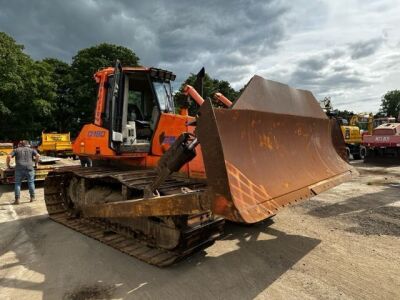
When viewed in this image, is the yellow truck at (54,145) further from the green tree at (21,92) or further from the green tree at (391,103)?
the green tree at (391,103)

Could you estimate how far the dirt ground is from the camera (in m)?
3.53

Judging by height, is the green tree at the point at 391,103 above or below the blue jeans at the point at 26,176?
above

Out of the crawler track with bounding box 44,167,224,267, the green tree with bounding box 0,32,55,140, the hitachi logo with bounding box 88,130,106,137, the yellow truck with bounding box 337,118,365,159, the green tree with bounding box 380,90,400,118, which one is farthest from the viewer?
the green tree with bounding box 380,90,400,118

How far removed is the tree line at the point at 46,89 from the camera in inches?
1048

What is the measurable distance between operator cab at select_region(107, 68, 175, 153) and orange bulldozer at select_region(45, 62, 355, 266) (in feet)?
0.05

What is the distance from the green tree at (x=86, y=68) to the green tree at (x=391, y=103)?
63.7 m

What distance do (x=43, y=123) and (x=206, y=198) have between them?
34.8 metres

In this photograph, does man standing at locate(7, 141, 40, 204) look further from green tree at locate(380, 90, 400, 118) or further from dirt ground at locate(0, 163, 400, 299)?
green tree at locate(380, 90, 400, 118)

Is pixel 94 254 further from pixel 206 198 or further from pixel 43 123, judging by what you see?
pixel 43 123

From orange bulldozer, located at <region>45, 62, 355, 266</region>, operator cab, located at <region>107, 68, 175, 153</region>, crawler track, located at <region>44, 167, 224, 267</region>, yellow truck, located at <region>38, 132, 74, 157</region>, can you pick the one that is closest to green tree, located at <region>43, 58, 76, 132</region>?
yellow truck, located at <region>38, 132, 74, 157</region>

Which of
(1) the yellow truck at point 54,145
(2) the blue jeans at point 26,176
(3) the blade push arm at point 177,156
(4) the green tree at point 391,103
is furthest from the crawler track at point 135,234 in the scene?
(4) the green tree at point 391,103

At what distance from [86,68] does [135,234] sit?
34.5 meters

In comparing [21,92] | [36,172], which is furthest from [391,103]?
[36,172]

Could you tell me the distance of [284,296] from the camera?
11.1 feet
